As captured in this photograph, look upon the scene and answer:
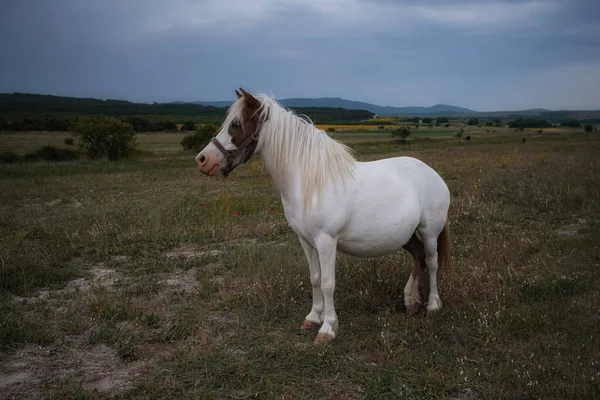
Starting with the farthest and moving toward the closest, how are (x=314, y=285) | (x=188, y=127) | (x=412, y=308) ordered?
(x=188, y=127) → (x=412, y=308) → (x=314, y=285)

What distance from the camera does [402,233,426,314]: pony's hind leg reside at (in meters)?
4.89

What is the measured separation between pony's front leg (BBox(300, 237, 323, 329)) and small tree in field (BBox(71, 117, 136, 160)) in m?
27.6

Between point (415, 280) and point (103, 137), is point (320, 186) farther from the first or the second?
point (103, 137)

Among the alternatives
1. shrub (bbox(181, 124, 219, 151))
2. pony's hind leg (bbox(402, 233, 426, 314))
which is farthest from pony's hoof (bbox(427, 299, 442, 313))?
shrub (bbox(181, 124, 219, 151))

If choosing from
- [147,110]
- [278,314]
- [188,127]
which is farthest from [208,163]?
[147,110]

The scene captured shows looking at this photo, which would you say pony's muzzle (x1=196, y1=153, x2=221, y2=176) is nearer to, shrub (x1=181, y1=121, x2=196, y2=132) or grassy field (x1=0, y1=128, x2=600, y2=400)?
grassy field (x1=0, y1=128, x2=600, y2=400)

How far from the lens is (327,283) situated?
4.18 meters

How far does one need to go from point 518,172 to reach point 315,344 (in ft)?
36.7

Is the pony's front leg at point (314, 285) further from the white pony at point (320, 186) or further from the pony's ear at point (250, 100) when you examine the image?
the pony's ear at point (250, 100)

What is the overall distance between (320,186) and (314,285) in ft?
3.77

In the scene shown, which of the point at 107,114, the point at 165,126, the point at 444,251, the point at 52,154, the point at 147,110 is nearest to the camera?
the point at 444,251

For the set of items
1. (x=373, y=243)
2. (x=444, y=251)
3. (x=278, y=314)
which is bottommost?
(x=278, y=314)

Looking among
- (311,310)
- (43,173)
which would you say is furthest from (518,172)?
(43,173)

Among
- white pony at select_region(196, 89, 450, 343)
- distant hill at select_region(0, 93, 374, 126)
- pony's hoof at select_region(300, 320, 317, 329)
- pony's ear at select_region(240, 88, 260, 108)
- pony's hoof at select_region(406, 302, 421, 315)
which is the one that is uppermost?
distant hill at select_region(0, 93, 374, 126)
